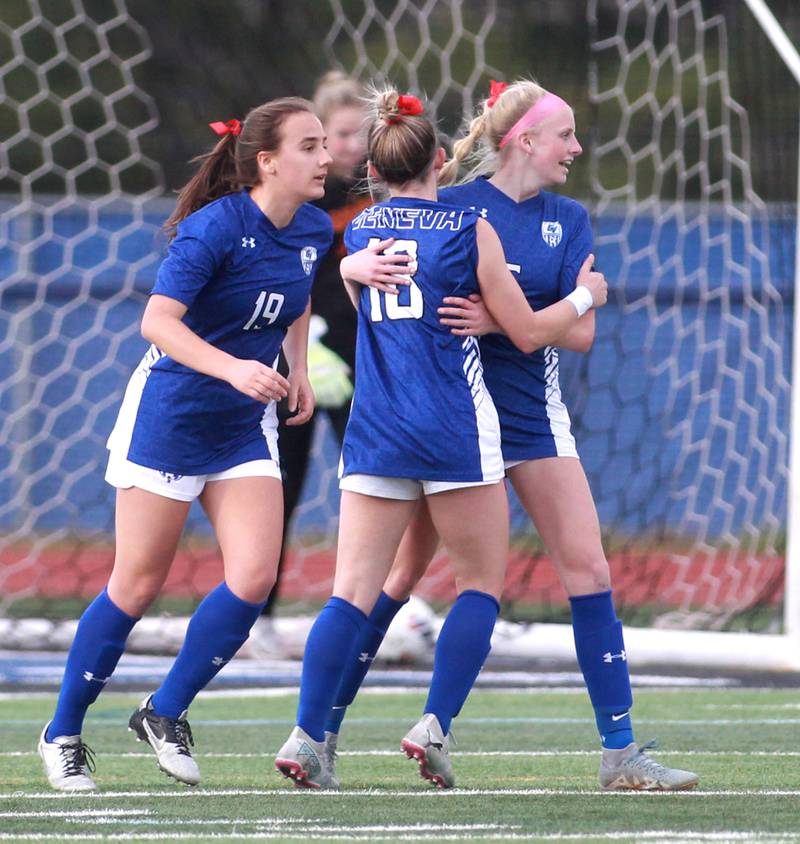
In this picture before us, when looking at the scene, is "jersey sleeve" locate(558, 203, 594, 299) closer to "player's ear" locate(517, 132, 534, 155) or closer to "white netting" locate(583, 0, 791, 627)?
"player's ear" locate(517, 132, 534, 155)

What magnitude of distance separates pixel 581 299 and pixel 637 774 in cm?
112

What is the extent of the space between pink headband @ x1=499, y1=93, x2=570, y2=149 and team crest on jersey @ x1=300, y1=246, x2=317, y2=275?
527 mm

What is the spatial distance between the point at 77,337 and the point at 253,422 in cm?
743

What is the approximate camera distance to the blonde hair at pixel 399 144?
169 inches

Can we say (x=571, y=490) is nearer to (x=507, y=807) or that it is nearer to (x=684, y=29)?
(x=507, y=807)

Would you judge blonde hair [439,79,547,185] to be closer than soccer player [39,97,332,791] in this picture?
No

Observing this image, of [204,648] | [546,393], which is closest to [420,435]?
[546,393]

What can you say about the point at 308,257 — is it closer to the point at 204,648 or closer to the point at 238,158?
the point at 238,158

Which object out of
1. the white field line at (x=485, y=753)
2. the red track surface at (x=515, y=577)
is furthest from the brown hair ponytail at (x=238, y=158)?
the red track surface at (x=515, y=577)

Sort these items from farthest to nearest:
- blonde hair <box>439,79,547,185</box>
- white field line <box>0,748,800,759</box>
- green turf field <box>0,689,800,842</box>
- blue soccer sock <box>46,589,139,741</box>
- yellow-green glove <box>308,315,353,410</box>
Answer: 1. yellow-green glove <box>308,315,353,410</box>
2. white field line <box>0,748,800,759</box>
3. blonde hair <box>439,79,547,185</box>
4. blue soccer sock <box>46,589,139,741</box>
5. green turf field <box>0,689,800,842</box>

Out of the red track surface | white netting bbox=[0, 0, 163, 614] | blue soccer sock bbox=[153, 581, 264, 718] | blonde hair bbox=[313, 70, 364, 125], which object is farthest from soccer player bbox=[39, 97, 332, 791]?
white netting bbox=[0, 0, 163, 614]

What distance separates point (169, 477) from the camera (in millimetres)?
4449

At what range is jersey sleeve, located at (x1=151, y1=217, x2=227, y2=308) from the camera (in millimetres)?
4316

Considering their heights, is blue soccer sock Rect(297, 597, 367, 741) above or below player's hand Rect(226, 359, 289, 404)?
below
